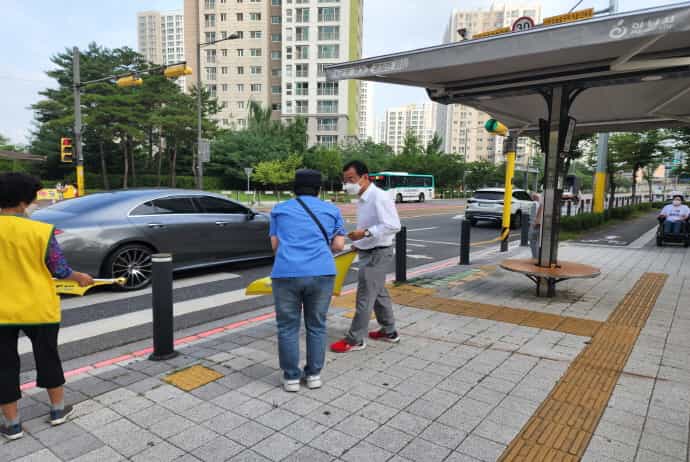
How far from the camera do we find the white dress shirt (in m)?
4.15

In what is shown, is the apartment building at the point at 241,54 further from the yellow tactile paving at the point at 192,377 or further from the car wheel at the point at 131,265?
the yellow tactile paving at the point at 192,377

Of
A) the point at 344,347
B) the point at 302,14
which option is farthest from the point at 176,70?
the point at 302,14

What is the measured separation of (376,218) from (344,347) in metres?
1.22

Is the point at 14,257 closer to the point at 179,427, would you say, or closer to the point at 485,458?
the point at 179,427

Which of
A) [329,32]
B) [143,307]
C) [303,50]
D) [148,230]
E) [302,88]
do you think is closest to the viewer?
[143,307]

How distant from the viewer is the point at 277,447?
9.05 feet

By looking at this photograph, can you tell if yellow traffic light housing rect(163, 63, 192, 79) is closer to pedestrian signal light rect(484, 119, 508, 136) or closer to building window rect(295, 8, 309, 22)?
pedestrian signal light rect(484, 119, 508, 136)

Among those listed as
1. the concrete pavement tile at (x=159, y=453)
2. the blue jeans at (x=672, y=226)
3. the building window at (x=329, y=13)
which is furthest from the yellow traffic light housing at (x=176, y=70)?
the building window at (x=329, y=13)

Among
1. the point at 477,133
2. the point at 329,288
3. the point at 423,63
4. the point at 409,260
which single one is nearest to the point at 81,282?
the point at 329,288

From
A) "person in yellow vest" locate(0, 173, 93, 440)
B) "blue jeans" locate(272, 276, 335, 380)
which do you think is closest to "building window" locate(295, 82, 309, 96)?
"blue jeans" locate(272, 276, 335, 380)

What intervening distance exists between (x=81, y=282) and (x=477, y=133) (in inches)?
5005

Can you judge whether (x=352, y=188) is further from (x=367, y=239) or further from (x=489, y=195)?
(x=489, y=195)

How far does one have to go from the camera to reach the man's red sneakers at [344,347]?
4309mm

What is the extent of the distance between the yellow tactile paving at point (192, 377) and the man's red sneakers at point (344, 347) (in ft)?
3.42
